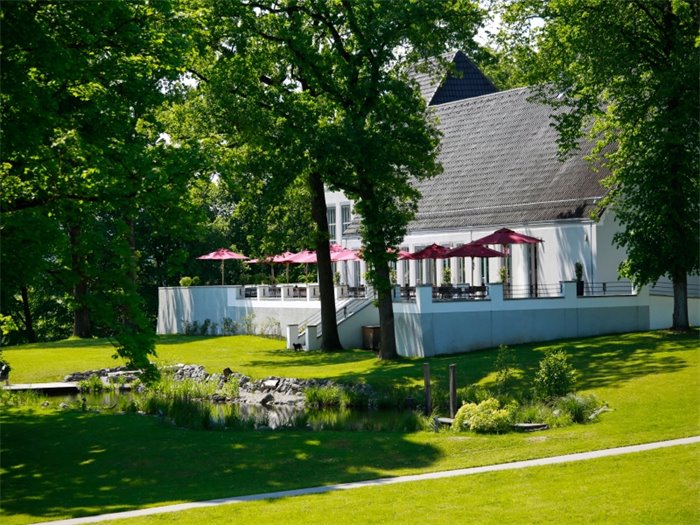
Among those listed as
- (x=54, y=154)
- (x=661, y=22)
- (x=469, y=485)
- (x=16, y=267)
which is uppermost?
(x=661, y=22)

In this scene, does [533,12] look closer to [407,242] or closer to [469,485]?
[407,242]

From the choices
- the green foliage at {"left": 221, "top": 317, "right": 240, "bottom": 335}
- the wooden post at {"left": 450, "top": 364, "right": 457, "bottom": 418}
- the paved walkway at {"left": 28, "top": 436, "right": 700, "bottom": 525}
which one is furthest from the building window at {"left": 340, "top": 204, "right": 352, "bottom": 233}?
the paved walkway at {"left": 28, "top": 436, "right": 700, "bottom": 525}

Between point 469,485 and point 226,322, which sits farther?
point 226,322

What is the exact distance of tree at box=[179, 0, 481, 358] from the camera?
37500 mm

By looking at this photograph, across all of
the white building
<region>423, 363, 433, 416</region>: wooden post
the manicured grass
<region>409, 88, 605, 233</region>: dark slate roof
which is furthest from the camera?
<region>409, 88, 605, 233</region>: dark slate roof

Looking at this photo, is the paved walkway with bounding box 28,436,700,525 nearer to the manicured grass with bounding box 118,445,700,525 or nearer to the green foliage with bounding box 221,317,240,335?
the manicured grass with bounding box 118,445,700,525

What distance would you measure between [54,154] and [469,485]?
485 inches

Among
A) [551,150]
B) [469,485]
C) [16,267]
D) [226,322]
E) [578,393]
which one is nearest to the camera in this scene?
[469,485]

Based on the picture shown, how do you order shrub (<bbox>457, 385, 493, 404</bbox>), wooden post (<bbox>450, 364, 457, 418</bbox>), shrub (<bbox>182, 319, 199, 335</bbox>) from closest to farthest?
wooden post (<bbox>450, 364, 457, 418</bbox>), shrub (<bbox>457, 385, 493, 404</bbox>), shrub (<bbox>182, 319, 199, 335</bbox>)

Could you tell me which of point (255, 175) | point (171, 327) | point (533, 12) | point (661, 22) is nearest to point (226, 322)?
point (171, 327)

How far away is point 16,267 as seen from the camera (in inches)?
897

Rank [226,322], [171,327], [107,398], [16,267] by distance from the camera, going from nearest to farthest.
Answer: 1. [16,267]
2. [107,398]
3. [226,322]
4. [171,327]

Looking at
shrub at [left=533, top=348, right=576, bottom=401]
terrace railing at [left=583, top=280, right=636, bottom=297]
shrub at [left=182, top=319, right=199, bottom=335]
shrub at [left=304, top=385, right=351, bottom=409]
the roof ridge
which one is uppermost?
the roof ridge

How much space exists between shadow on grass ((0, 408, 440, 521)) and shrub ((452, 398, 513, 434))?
1.51 m
